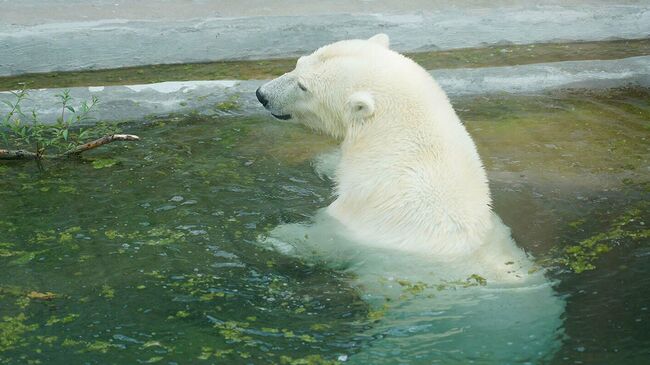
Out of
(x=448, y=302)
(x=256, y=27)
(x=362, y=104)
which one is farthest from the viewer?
(x=256, y=27)

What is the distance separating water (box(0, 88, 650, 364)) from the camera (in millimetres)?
3139

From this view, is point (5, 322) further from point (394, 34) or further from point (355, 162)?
point (394, 34)

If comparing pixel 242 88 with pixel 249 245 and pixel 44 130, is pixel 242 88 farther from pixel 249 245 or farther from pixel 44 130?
pixel 249 245

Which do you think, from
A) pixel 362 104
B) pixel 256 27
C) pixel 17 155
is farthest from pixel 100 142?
pixel 256 27

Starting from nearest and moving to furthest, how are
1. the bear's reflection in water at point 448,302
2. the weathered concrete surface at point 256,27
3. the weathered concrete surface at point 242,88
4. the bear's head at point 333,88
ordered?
the bear's reflection in water at point 448,302 → the bear's head at point 333,88 → the weathered concrete surface at point 242,88 → the weathered concrete surface at point 256,27

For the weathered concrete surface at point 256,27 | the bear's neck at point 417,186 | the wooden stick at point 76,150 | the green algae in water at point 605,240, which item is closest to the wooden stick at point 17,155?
the wooden stick at point 76,150

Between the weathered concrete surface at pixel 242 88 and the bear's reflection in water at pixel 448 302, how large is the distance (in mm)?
2312

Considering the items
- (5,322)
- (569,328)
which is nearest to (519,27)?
(569,328)

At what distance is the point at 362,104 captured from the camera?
150 inches

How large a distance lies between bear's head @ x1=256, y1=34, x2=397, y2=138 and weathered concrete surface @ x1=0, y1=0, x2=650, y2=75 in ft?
10.4

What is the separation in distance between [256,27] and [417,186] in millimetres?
4178

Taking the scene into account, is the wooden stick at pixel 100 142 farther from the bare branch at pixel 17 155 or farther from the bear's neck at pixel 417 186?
the bear's neck at pixel 417 186

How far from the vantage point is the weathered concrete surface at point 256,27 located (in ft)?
23.3

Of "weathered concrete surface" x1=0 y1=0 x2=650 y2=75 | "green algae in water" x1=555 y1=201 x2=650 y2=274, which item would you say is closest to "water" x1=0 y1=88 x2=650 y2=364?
"green algae in water" x1=555 y1=201 x2=650 y2=274
